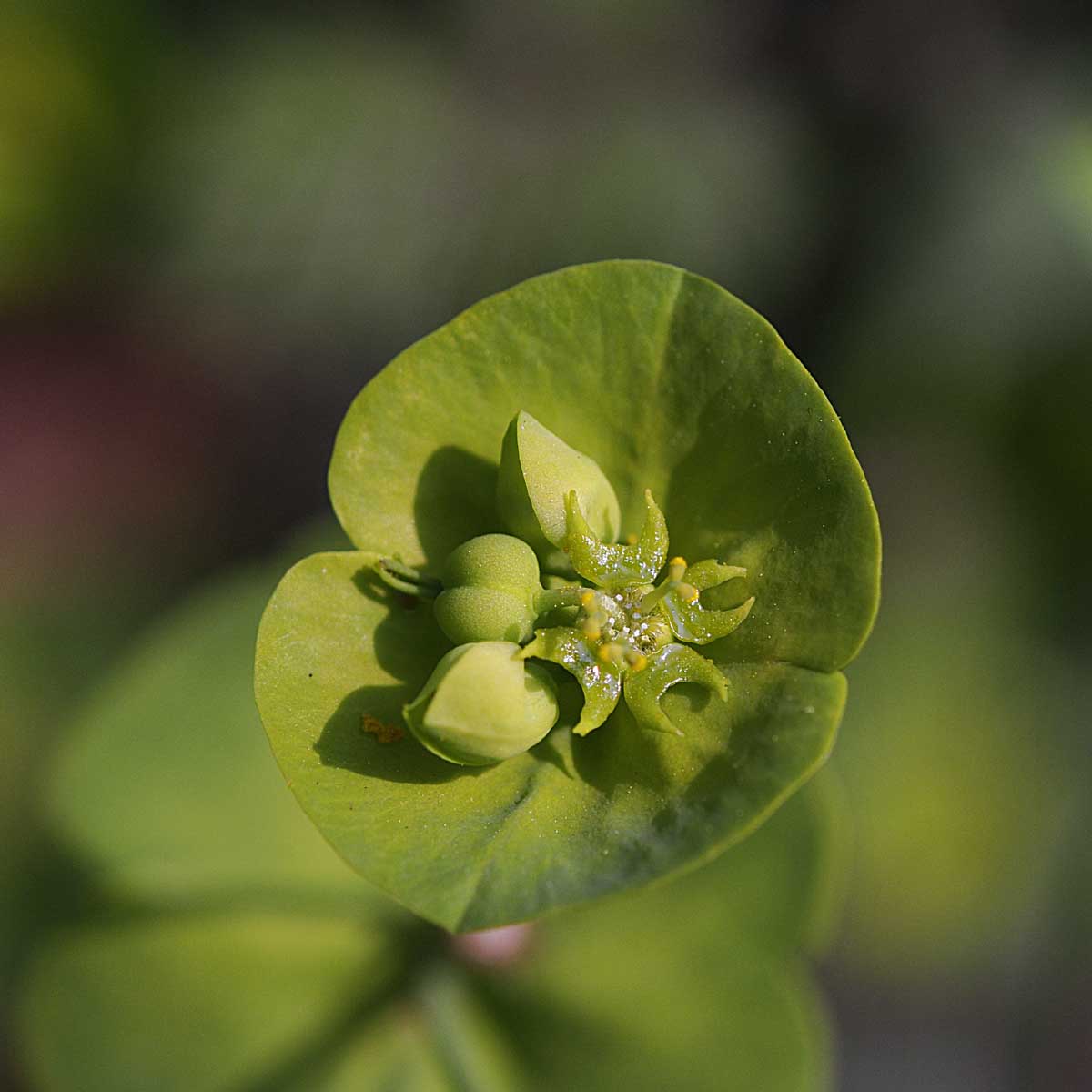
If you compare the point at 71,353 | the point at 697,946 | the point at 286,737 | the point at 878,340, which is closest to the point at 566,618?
the point at 286,737

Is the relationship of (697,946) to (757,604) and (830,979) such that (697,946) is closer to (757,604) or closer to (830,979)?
(757,604)

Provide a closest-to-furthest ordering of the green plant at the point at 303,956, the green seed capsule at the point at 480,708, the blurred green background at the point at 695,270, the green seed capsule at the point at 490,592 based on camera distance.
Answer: the green seed capsule at the point at 480,708
the green seed capsule at the point at 490,592
the green plant at the point at 303,956
the blurred green background at the point at 695,270

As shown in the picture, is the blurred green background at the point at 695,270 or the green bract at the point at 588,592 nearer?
the green bract at the point at 588,592

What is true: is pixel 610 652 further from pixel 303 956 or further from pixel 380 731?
pixel 303 956

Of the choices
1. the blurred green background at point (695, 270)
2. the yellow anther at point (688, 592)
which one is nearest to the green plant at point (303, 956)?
the blurred green background at point (695, 270)

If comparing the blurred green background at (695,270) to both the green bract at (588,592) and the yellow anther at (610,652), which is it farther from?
the yellow anther at (610,652)

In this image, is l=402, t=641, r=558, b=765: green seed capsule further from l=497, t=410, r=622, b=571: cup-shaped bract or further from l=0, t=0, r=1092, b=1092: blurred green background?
l=0, t=0, r=1092, b=1092: blurred green background
